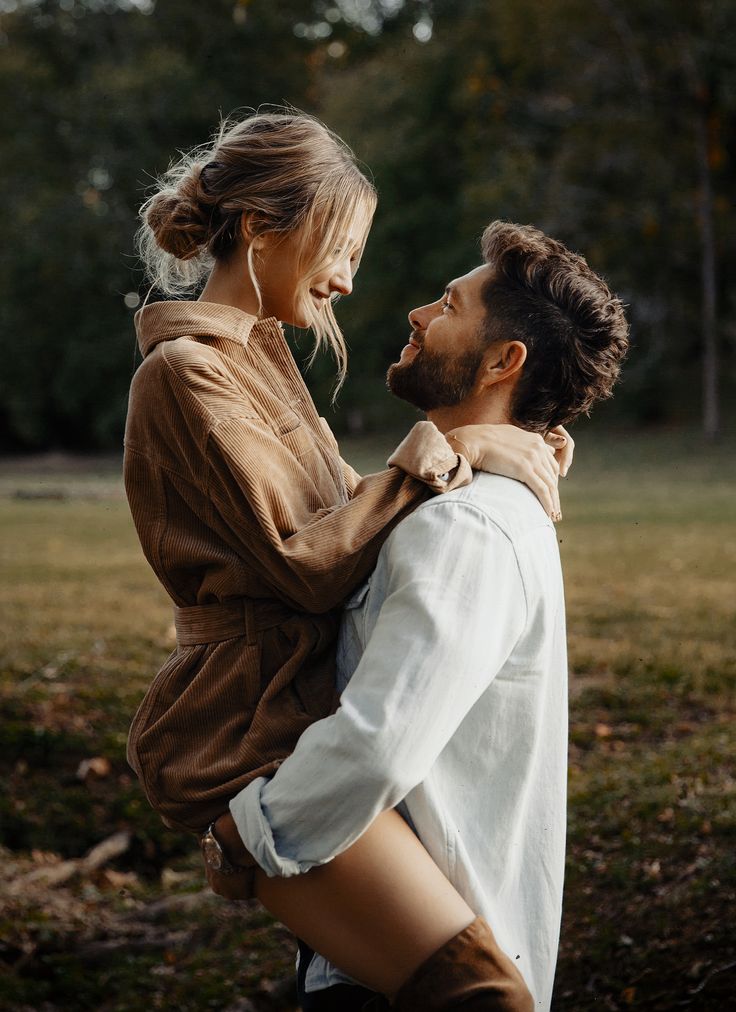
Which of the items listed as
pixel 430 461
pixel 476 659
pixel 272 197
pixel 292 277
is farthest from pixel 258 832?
pixel 272 197

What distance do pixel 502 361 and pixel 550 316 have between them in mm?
137

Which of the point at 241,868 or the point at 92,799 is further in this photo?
the point at 92,799

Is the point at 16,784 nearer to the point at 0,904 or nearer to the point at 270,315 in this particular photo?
the point at 0,904

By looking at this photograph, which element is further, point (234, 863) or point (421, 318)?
point (421, 318)

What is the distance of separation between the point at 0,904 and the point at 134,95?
2874 centimetres

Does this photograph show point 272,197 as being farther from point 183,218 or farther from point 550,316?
point 550,316

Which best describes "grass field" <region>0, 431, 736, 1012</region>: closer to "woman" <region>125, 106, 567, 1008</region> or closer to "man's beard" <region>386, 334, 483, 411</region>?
"woman" <region>125, 106, 567, 1008</region>

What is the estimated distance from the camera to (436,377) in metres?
2.52

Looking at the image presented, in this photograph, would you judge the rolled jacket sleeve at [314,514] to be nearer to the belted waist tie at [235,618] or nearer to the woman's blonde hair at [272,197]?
the belted waist tie at [235,618]

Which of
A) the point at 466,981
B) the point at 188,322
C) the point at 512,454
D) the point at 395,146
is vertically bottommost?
the point at 395,146

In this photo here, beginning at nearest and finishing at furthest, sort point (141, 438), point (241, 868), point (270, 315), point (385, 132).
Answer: point (241, 868)
point (141, 438)
point (270, 315)
point (385, 132)

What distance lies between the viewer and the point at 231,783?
208 cm

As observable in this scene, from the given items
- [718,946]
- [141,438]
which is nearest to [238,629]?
[141,438]

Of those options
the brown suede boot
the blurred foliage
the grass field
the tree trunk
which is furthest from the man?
the tree trunk
